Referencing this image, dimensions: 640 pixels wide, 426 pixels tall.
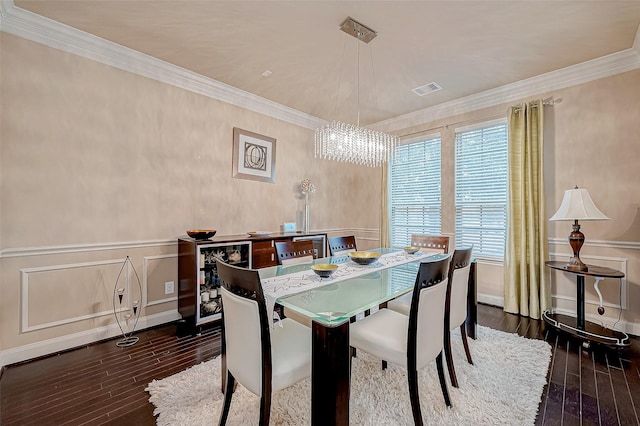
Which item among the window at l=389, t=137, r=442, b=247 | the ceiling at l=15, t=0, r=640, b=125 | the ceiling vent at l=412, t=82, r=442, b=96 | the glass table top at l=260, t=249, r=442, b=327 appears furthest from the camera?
the window at l=389, t=137, r=442, b=247

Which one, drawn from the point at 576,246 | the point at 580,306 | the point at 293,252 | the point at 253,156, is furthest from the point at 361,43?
the point at 580,306

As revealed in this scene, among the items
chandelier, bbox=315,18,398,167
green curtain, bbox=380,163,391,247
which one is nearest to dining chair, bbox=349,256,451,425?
chandelier, bbox=315,18,398,167

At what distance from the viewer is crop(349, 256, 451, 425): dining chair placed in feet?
4.91

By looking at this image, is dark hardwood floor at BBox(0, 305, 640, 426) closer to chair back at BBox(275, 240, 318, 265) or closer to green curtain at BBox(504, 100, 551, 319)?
green curtain at BBox(504, 100, 551, 319)

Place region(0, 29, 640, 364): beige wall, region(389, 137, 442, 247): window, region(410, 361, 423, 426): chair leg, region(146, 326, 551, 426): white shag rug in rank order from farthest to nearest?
region(389, 137, 442, 247): window
region(0, 29, 640, 364): beige wall
region(146, 326, 551, 426): white shag rug
region(410, 361, 423, 426): chair leg

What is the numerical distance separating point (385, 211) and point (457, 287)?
2.77m

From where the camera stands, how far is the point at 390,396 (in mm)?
1813

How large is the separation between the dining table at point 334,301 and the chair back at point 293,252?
181 millimetres

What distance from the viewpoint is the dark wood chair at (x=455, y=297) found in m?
1.86

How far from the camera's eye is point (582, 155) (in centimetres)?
303

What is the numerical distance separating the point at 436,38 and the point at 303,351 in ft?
9.12

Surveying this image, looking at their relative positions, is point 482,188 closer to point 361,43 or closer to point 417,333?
point 361,43

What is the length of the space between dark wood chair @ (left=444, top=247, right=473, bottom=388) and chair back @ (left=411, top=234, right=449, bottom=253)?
1.12m

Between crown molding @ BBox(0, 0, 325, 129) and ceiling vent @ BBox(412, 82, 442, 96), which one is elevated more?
ceiling vent @ BBox(412, 82, 442, 96)
